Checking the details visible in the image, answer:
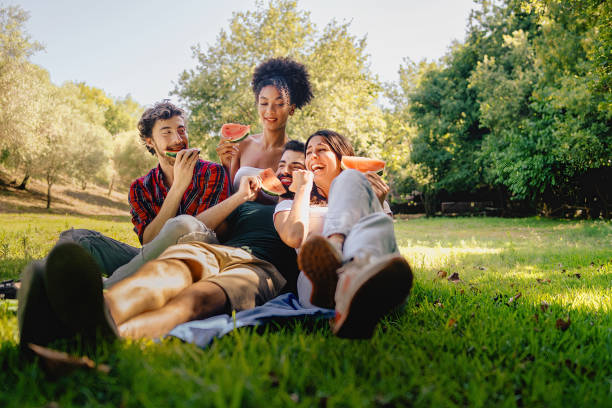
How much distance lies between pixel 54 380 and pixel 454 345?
1795 mm

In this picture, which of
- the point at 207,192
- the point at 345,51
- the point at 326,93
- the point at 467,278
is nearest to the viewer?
the point at 207,192

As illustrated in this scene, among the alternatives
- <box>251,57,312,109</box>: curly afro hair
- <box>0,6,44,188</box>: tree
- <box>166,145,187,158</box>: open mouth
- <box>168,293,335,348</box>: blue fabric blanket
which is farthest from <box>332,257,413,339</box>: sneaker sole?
<box>0,6,44,188</box>: tree

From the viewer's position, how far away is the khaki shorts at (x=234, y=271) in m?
2.22

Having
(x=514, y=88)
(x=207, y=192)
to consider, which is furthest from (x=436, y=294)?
(x=514, y=88)

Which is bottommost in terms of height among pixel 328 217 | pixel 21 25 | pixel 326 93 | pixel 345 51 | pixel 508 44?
pixel 328 217

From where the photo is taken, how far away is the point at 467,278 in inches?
175

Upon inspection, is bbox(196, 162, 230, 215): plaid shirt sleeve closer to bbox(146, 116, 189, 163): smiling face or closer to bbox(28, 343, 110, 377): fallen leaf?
bbox(146, 116, 189, 163): smiling face

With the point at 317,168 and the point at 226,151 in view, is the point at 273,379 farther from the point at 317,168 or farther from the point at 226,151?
the point at 226,151

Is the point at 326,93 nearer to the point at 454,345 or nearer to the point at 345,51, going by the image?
the point at 345,51

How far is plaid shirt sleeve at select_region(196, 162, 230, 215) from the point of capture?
3.24 m

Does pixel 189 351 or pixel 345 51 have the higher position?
pixel 345 51

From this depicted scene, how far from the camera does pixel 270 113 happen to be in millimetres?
3988

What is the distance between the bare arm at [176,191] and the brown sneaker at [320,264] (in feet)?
5.56

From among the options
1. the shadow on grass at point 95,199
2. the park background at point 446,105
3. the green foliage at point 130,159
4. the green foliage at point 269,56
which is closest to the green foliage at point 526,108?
the park background at point 446,105
